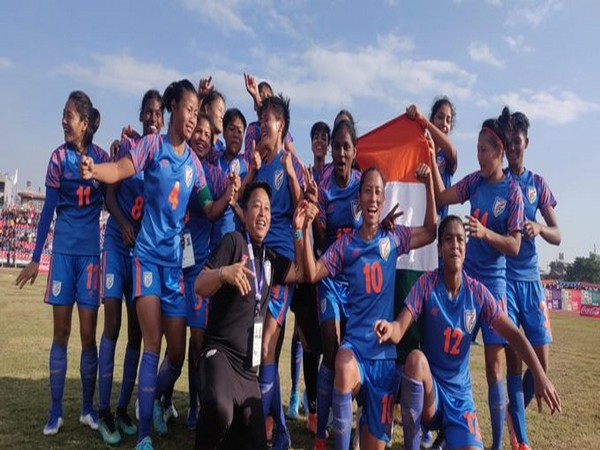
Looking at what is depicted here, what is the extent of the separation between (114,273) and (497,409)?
4.02 metres

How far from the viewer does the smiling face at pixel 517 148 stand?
18.1ft

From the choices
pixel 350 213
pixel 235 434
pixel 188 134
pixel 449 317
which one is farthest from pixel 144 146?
pixel 449 317

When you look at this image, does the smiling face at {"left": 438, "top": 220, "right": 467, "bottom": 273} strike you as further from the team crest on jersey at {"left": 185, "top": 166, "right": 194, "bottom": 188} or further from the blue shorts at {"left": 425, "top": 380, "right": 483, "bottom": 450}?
the team crest on jersey at {"left": 185, "top": 166, "right": 194, "bottom": 188}

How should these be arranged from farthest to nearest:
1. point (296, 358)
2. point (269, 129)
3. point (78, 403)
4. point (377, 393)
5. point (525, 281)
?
point (296, 358) < point (78, 403) < point (525, 281) < point (269, 129) < point (377, 393)

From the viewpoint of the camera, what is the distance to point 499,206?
5043 mm

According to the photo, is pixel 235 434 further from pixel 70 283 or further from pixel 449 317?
pixel 70 283

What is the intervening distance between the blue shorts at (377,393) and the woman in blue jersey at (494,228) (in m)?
1.24

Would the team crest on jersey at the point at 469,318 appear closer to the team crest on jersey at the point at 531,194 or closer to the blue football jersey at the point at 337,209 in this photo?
the blue football jersey at the point at 337,209

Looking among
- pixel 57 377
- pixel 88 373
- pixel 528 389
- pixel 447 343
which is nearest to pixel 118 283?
pixel 88 373

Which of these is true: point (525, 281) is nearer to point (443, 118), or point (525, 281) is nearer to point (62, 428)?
point (443, 118)

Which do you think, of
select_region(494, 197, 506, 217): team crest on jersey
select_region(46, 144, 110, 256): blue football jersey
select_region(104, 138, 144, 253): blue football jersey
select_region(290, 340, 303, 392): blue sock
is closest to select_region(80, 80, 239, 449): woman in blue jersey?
select_region(104, 138, 144, 253): blue football jersey

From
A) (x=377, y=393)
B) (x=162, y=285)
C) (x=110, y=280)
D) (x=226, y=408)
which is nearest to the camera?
(x=226, y=408)

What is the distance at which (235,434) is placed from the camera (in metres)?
3.72

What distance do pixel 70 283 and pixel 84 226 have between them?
60 cm
